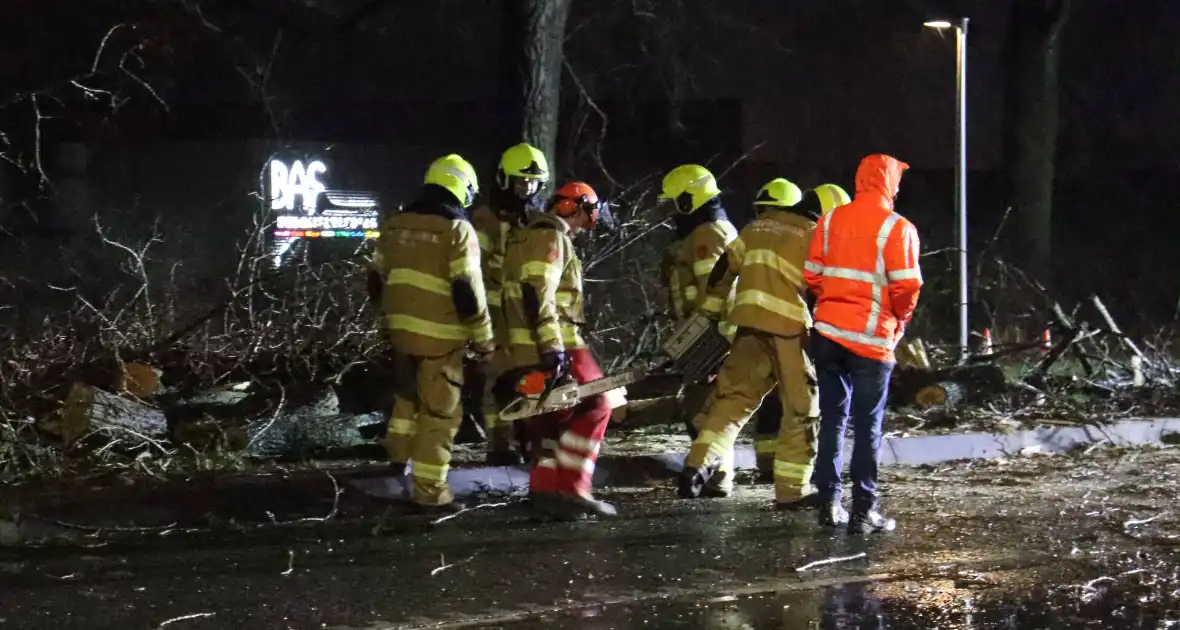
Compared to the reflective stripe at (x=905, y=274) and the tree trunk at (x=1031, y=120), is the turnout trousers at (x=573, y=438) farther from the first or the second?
the tree trunk at (x=1031, y=120)

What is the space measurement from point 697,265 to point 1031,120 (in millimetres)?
12479

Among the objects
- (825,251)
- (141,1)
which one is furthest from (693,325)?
(141,1)

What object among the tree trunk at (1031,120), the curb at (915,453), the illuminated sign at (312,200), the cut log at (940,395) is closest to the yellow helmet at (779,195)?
the curb at (915,453)

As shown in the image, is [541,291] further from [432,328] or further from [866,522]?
[866,522]

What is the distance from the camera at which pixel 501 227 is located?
725 centimetres

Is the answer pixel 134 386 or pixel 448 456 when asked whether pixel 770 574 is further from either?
pixel 134 386

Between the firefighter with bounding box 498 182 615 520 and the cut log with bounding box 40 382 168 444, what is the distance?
2.22 m

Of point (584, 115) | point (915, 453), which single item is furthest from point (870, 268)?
point (584, 115)

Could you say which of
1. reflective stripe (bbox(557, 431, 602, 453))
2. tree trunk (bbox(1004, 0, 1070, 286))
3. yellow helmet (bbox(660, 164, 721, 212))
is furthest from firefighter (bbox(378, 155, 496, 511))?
tree trunk (bbox(1004, 0, 1070, 286))

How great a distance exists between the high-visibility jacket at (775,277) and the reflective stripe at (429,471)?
5.42 ft

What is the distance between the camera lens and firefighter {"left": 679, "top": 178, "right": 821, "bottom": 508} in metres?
6.40

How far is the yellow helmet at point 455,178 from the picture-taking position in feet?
21.3

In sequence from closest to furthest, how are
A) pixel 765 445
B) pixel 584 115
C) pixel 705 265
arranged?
pixel 705 265
pixel 765 445
pixel 584 115

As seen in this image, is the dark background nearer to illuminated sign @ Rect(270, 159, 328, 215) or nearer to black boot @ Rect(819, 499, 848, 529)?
illuminated sign @ Rect(270, 159, 328, 215)
